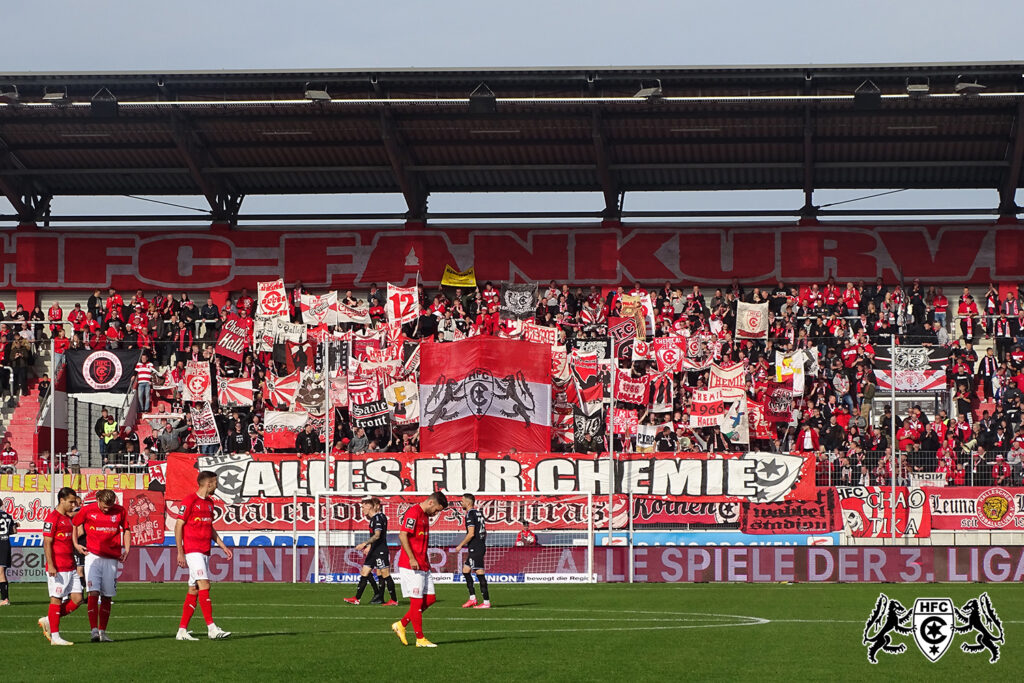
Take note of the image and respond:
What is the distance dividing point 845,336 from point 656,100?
8.69m

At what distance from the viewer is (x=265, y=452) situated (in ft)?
120

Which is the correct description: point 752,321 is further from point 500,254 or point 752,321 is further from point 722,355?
point 500,254

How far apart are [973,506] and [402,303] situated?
17.8m

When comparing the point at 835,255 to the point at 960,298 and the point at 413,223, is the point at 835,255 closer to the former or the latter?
the point at 960,298

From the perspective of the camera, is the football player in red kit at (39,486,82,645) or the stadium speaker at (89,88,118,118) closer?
the football player in red kit at (39,486,82,645)

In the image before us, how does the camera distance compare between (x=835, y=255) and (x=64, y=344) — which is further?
(x=835, y=255)

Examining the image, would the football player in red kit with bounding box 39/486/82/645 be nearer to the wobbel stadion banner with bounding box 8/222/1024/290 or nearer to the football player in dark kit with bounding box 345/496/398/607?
the football player in dark kit with bounding box 345/496/398/607

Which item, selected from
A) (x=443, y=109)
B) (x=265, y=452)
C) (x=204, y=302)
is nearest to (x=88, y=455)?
(x=265, y=452)

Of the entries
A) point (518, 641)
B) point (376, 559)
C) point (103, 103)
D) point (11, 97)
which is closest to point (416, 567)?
point (518, 641)

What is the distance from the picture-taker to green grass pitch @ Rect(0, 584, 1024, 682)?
1351cm

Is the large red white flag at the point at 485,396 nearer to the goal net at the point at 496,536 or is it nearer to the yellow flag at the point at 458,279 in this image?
the goal net at the point at 496,536

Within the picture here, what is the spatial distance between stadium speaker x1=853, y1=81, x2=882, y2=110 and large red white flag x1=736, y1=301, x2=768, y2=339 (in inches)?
257

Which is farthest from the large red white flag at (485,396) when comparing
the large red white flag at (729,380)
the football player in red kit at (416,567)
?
the football player in red kit at (416,567)

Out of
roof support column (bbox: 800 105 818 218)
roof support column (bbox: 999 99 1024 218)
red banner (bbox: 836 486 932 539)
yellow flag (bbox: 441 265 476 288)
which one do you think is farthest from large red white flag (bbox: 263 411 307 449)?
roof support column (bbox: 999 99 1024 218)
